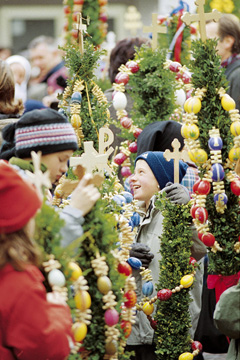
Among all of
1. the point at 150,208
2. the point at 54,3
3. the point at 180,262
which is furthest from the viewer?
the point at 54,3

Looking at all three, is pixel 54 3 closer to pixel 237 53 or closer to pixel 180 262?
pixel 237 53

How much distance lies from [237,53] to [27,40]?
11040mm

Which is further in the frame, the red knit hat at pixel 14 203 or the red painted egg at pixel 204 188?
the red painted egg at pixel 204 188

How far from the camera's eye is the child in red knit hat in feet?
9.30

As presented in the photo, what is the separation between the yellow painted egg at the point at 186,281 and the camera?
479cm

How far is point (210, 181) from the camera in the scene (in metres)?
4.59

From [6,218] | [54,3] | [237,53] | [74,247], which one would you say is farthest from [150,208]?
[54,3]

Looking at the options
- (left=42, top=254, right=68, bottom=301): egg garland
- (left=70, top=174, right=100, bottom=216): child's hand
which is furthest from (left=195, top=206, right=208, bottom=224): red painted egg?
(left=42, top=254, right=68, bottom=301): egg garland

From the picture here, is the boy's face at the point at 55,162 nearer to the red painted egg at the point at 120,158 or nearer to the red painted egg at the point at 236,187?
the red painted egg at the point at 236,187

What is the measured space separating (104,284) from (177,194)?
143cm

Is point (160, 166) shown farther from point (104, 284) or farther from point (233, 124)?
point (104, 284)

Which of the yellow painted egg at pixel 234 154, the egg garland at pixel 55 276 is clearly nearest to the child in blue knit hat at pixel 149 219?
the yellow painted egg at pixel 234 154

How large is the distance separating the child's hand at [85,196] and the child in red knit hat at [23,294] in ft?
1.50

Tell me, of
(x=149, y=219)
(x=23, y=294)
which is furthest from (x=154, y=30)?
(x=23, y=294)
